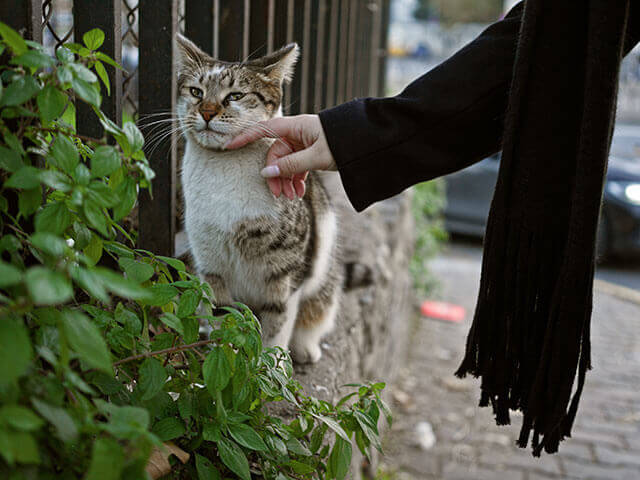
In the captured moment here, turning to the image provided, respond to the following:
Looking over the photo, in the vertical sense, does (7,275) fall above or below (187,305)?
above

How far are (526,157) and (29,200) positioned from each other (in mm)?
1174

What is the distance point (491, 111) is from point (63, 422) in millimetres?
1405

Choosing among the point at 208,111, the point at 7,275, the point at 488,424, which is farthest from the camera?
the point at 488,424

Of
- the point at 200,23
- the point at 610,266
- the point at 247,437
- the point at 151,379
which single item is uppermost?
the point at 200,23

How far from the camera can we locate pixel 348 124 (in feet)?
6.06

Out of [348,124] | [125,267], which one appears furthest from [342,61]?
[125,267]

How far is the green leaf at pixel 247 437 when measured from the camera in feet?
4.41

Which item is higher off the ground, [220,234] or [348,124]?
[348,124]

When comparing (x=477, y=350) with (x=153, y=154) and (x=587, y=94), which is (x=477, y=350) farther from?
(x=153, y=154)

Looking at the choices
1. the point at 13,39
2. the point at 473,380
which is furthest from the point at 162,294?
the point at 473,380

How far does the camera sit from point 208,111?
197 centimetres

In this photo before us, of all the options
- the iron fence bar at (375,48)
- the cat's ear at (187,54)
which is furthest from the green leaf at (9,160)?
the iron fence bar at (375,48)

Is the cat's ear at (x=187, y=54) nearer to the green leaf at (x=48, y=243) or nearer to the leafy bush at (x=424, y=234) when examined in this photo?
the green leaf at (x=48, y=243)

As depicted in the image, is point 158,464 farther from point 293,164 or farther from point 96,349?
point 293,164
